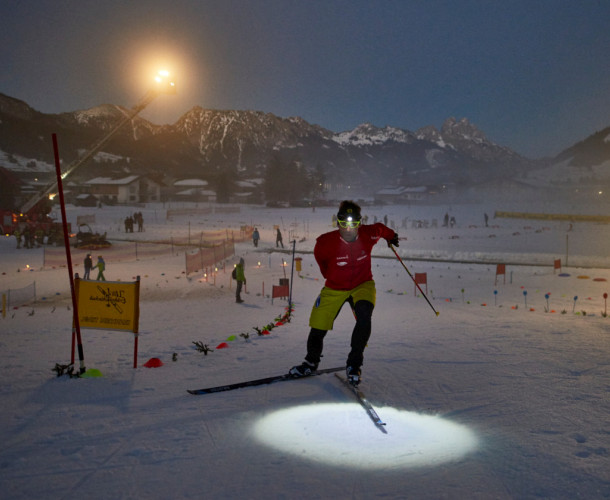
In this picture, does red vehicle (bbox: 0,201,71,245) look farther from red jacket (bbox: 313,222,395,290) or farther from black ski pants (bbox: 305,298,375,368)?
black ski pants (bbox: 305,298,375,368)

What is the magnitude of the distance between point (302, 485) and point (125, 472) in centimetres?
152

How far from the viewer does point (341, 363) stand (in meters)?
7.73

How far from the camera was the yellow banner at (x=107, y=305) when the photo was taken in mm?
7383

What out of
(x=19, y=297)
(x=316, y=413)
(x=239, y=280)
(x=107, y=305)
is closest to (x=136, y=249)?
(x=19, y=297)

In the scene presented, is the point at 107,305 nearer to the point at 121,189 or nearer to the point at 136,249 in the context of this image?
the point at 136,249

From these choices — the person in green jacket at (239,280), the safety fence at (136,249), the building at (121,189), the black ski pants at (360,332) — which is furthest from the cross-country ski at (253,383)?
the building at (121,189)

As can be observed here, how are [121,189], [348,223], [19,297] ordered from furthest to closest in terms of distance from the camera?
[121,189] < [19,297] < [348,223]

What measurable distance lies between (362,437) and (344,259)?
2.42 meters

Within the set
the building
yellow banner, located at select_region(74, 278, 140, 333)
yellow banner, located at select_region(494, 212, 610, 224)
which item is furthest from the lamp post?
yellow banner, located at select_region(494, 212, 610, 224)

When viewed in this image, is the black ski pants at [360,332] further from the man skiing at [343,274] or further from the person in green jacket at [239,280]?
the person in green jacket at [239,280]

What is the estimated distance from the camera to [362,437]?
15.8 feet

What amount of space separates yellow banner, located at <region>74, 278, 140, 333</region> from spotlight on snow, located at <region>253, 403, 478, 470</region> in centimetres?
321

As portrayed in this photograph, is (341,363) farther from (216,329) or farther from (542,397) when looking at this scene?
(216,329)

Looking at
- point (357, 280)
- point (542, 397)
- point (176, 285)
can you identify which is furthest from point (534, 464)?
point (176, 285)
